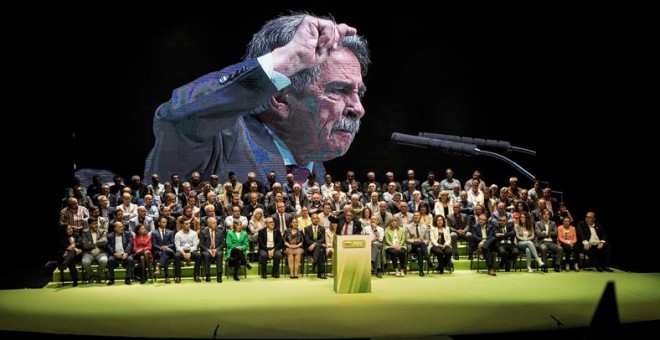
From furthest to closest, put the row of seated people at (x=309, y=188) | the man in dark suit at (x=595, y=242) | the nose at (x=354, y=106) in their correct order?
the nose at (x=354, y=106)
the row of seated people at (x=309, y=188)
the man in dark suit at (x=595, y=242)

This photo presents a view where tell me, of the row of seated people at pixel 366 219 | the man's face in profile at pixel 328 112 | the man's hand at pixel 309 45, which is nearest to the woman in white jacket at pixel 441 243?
the row of seated people at pixel 366 219

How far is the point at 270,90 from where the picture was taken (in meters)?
12.5

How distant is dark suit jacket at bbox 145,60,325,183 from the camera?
40.3ft

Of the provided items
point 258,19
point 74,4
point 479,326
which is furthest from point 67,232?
point 479,326

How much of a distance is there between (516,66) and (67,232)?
28.2 feet

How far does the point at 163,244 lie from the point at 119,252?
65 cm

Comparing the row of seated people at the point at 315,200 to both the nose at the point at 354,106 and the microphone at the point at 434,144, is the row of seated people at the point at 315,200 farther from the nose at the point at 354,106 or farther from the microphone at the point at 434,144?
the nose at the point at 354,106

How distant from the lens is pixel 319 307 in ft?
26.7

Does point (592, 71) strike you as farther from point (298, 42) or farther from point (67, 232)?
point (67, 232)

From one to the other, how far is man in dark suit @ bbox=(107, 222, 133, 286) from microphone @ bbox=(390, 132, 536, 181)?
214 inches

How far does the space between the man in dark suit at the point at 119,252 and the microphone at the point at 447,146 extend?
5.43m

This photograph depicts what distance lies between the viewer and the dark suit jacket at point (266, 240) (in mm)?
10641

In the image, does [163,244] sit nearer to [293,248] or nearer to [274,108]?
[293,248]

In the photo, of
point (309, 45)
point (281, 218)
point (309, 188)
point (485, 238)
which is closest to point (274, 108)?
point (309, 45)
